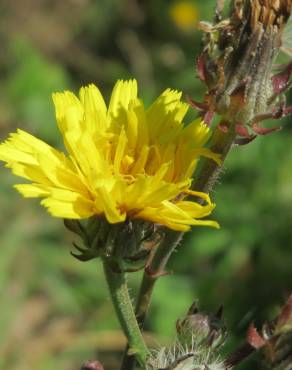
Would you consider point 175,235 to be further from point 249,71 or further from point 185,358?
point 249,71

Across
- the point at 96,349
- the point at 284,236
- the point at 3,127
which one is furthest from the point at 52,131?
the point at 284,236

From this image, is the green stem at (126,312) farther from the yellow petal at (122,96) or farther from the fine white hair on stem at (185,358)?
the yellow petal at (122,96)

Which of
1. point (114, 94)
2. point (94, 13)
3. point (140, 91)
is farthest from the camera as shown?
point (94, 13)

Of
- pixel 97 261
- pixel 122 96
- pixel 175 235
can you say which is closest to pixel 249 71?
pixel 122 96

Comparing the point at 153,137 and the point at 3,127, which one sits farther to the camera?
the point at 3,127

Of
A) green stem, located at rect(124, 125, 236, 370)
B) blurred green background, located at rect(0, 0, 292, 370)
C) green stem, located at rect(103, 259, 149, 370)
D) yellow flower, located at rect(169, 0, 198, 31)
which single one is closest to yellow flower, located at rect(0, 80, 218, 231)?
green stem, located at rect(124, 125, 236, 370)

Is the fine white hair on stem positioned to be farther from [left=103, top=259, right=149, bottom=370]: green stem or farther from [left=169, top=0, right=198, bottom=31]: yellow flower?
[left=169, top=0, right=198, bottom=31]: yellow flower

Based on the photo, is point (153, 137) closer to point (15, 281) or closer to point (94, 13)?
point (15, 281)
